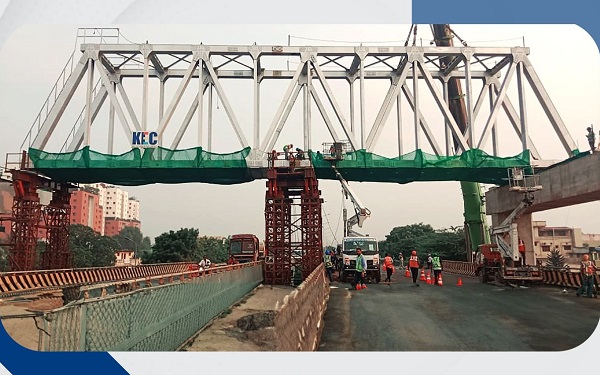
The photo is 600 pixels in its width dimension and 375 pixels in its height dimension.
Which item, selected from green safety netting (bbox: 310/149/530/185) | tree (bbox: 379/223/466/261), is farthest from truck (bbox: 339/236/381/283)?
tree (bbox: 379/223/466/261)

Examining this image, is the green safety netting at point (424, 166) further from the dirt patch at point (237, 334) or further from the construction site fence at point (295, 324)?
the construction site fence at point (295, 324)

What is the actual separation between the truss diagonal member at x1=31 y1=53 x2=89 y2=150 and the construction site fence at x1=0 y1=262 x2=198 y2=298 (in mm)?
6210

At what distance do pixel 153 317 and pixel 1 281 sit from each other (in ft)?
40.6

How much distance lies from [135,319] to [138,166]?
14.2m

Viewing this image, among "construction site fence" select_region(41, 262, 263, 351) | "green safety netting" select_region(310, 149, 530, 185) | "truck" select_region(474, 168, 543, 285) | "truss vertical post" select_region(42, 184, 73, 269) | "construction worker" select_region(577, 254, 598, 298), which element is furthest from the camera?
"truss vertical post" select_region(42, 184, 73, 269)

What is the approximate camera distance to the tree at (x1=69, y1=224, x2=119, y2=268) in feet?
125

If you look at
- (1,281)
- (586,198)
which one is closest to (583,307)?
(586,198)

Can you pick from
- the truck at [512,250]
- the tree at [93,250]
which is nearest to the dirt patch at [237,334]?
the truck at [512,250]

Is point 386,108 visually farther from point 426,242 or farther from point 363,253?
point 426,242

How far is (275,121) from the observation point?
23484 mm

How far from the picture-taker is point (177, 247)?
99.2 feet

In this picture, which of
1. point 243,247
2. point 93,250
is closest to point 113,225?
point 243,247

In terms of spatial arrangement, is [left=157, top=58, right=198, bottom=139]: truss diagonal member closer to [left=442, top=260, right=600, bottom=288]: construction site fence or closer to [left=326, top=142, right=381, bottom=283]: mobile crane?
[left=326, top=142, right=381, bottom=283]: mobile crane

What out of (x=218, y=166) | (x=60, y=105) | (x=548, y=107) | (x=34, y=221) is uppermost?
(x=60, y=105)
